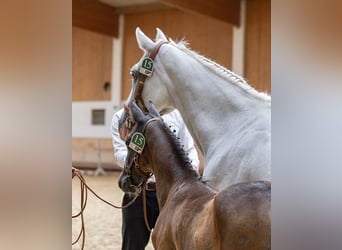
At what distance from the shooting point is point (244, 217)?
4.79 ft

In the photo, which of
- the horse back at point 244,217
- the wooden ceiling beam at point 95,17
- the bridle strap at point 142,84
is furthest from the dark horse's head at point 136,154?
the wooden ceiling beam at point 95,17

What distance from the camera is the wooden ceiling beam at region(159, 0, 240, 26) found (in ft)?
30.8

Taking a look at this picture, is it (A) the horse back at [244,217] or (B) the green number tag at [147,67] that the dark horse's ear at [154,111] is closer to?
(B) the green number tag at [147,67]

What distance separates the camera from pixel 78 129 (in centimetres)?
1359

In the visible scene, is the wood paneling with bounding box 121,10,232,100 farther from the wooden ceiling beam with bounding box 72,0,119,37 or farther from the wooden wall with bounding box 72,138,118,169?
the wooden wall with bounding box 72,138,118,169

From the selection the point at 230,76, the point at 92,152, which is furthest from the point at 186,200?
the point at 92,152

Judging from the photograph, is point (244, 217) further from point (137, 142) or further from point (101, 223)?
point (101, 223)

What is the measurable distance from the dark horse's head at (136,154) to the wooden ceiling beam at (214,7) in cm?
706

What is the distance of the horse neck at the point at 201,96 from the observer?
2.37 m
